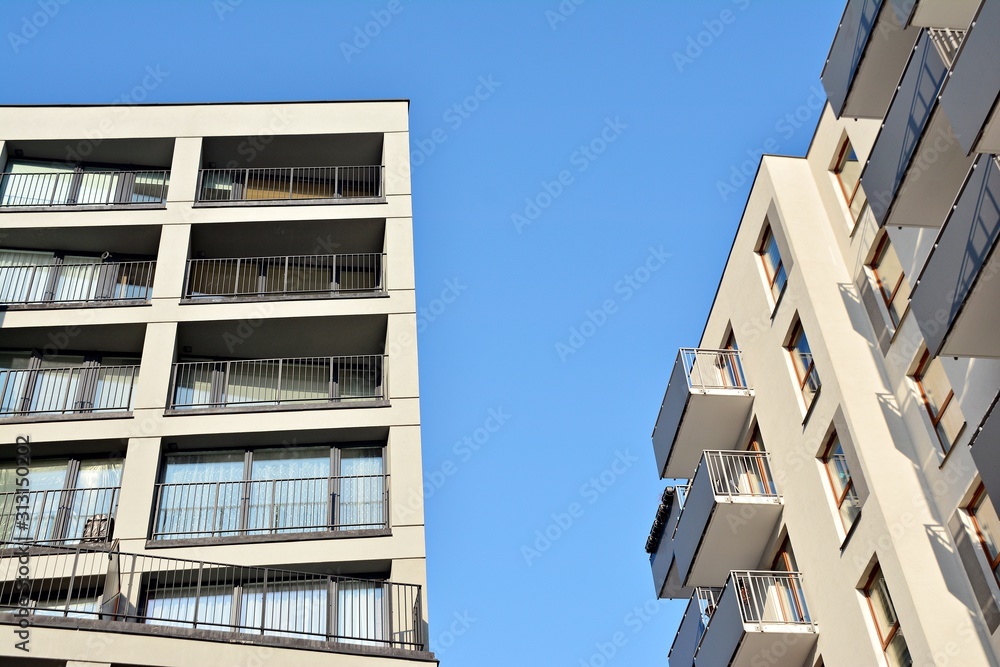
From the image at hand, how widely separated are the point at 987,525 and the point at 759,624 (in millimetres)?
5524

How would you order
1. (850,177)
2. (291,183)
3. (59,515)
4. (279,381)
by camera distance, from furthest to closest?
(291,183)
(279,381)
(850,177)
(59,515)

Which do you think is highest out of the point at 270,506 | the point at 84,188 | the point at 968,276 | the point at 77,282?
the point at 84,188

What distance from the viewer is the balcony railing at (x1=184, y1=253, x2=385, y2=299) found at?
1024 inches

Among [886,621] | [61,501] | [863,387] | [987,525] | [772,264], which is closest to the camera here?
[987,525]

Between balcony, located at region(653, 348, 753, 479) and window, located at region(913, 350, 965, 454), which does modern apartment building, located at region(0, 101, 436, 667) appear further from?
window, located at region(913, 350, 965, 454)

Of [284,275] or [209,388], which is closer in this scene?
[209,388]

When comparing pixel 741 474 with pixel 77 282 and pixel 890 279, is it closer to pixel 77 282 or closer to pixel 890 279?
pixel 890 279

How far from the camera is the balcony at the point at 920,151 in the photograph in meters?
17.7

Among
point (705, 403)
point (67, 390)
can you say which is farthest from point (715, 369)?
point (67, 390)

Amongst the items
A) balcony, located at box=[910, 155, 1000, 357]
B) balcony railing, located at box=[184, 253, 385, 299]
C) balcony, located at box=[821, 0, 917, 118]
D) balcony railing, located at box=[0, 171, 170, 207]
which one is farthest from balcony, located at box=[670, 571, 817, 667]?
balcony railing, located at box=[0, 171, 170, 207]

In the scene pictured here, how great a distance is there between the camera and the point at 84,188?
27312mm

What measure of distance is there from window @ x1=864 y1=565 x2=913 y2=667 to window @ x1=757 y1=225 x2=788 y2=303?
693 cm

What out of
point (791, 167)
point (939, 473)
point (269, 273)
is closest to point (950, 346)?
point (939, 473)

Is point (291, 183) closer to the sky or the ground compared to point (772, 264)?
closer to the sky
